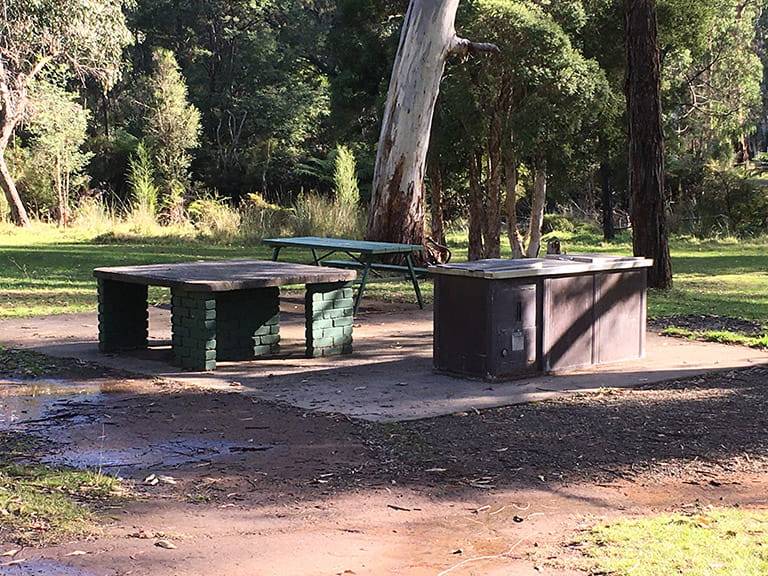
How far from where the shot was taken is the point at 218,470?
19.4ft

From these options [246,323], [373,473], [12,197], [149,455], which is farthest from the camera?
[12,197]

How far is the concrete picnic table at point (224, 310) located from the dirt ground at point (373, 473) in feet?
2.32

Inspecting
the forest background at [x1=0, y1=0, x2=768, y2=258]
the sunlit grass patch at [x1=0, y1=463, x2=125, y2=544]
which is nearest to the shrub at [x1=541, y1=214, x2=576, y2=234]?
the forest background at [x1=0, y1=0, x2=768, y2=258]

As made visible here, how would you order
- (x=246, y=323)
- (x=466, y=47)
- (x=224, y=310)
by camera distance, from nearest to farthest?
(x=224, y=310) → (x=246, y=323) → (x=466, y=47)

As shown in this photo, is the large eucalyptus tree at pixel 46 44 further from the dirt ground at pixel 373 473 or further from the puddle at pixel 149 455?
the puddle at pixel 149 455

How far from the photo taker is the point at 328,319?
9766 mm

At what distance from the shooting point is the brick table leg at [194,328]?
8.77 metres

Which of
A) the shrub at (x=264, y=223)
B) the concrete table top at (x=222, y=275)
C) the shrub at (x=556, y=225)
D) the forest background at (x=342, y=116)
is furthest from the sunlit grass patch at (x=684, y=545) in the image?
the shrub at (x=556, y=225)

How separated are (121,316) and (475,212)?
40.4 feet

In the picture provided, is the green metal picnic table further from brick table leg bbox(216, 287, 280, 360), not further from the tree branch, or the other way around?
the tree branch

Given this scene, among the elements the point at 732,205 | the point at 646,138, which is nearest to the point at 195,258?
the point at 646,138

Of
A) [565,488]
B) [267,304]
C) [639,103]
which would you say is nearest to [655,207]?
[639,103]

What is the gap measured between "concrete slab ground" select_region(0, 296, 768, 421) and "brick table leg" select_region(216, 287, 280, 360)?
0.19m

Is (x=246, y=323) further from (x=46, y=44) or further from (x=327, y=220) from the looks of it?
(x=46, y=44)
